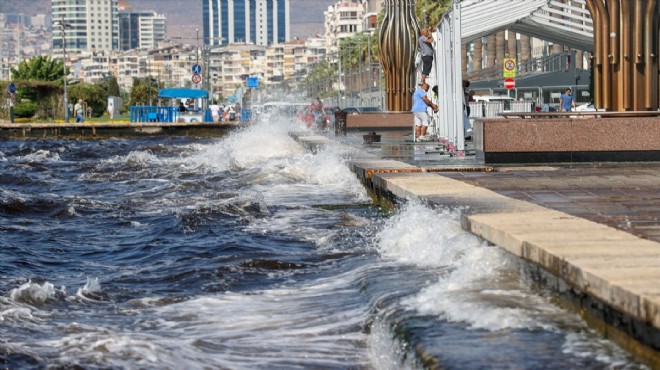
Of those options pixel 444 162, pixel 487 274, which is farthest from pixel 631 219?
pixel 444 162

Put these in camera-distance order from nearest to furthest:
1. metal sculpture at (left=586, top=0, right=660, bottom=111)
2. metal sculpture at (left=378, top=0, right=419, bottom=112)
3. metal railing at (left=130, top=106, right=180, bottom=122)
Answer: metal sculpture at (left=586, top=0, right=660, bottom=111), metal sculpture at (left=378, top=0, right=419, bottom=112), metal railing at (left=130, top=106, right=180, bottom=122)

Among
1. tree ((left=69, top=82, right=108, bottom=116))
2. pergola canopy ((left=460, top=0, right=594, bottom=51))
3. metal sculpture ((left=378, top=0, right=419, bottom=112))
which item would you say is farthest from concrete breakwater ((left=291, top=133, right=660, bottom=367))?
tree ((left=69, top=82, right=108, bottom=116))

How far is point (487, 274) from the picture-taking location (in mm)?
8867

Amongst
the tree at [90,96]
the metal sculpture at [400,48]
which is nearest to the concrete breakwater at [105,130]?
the metal sculpture at [400,48]

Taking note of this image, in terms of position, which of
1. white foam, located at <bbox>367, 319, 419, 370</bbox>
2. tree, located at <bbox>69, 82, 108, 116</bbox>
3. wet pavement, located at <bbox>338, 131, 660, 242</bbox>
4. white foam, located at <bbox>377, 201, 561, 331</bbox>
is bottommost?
white foam, located at <bbox>367, 319, 419, 370</bbox>

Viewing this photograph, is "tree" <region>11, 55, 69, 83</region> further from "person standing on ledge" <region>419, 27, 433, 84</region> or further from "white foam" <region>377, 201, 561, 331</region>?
"white foam" <region>377, 201, 561, 331</region>

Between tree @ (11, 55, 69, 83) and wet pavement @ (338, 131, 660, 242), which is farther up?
tree @ (11, 55, 69, 83)

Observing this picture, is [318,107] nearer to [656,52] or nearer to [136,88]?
[656,52]

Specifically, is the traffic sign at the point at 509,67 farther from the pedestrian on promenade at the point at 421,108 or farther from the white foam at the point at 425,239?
the white foam at the point at 425,239

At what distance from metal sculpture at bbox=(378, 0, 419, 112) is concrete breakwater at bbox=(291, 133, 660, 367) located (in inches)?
1073

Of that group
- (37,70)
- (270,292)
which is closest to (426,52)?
(270,292)

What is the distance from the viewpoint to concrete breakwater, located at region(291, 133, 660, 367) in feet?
21.1

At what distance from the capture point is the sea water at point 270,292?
729 cm

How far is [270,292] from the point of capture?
991 cm
